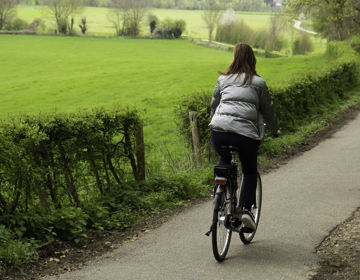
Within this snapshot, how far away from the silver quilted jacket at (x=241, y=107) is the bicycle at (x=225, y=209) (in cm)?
26

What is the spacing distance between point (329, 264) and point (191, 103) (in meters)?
6.33

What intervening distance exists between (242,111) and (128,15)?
349 feet

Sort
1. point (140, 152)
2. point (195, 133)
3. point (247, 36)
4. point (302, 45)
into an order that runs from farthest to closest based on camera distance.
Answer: point (302, 45), point (247, 36), point (195, 133), point (140, 152)

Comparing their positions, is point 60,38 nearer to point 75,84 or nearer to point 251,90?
point 75,84

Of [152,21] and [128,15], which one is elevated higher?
[128,15]

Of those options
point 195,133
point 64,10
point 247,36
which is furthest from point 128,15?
point 195,133

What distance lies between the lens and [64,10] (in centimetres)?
10344

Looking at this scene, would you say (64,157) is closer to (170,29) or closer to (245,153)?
(245,153)

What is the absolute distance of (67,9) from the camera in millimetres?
103438

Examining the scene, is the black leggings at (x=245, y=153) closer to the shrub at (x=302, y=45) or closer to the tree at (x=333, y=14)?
the tree at (x=333, y=14)

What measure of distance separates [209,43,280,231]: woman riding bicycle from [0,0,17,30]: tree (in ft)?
312

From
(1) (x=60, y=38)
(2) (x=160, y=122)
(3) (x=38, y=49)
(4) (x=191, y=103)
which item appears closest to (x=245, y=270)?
(4) (x=191, y=103)

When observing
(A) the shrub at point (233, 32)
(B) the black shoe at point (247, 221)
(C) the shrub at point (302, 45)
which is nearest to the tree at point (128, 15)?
(A) the shrub at point (233, 32)

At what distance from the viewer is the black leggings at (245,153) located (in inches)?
206
